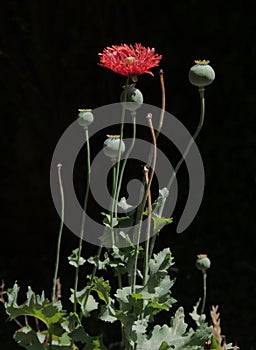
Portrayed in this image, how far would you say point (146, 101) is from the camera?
300cm

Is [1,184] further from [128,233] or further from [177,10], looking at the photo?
[128,233]

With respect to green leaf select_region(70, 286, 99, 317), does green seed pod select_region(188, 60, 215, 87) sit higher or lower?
higher

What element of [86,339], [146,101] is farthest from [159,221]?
[146,101]

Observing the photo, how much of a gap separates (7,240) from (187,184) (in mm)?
877

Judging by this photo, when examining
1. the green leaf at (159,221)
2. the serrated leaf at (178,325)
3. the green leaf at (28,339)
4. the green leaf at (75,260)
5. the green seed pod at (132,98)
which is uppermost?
the green seed pod at (132,98)

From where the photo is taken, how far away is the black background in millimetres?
2758

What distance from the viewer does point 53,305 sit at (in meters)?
0.89

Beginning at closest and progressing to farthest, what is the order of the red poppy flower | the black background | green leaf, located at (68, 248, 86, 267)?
the red poppy flower
green leaf, located at (68, 248, 86, 267)
the black background

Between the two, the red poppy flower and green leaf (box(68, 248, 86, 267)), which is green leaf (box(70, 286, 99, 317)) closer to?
green leaf (box(68, 248, 86, 267))

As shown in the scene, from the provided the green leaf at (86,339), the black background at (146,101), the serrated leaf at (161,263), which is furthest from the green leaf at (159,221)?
the black background at (146,101)

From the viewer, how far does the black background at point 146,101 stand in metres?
2.76

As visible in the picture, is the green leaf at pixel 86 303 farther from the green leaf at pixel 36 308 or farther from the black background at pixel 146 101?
the black background at pixel 146 101

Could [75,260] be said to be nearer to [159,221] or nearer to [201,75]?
[159,221]

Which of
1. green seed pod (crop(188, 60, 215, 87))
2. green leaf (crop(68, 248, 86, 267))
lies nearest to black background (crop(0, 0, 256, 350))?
green leaf (crop(68, 248, 86, 267))
